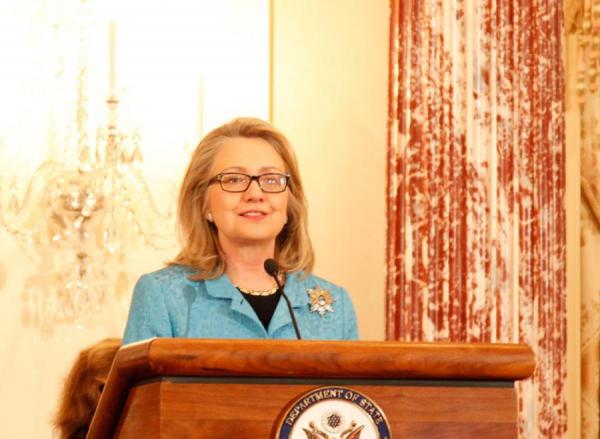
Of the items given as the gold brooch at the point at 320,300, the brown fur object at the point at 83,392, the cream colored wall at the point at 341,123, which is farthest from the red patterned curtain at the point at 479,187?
the brown fur object at the point at 83,392

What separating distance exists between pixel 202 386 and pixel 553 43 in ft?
9.35

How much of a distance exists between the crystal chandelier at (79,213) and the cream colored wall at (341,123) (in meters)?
0.76

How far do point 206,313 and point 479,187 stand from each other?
164cm

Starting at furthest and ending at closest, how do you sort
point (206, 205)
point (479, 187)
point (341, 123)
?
point (341, 123)
point (479, 187)
point (206, 205)

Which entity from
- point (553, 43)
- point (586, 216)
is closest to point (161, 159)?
point (553, 43)

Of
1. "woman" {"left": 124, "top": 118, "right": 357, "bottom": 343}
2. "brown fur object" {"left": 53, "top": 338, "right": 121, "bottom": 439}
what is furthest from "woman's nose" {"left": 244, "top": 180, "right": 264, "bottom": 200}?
"brown fur object" {"left": 53, "top": 338, "right": 121, "bottom": 439}

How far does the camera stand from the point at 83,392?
2.82 metres

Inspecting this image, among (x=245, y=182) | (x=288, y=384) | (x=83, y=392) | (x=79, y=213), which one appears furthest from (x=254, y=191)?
(x=79, y=213)

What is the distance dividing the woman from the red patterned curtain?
1.12m

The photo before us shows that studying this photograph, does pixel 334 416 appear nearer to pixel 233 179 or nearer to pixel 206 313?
pixel 206 313

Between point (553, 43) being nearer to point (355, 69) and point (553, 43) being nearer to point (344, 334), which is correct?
point (355, 69)

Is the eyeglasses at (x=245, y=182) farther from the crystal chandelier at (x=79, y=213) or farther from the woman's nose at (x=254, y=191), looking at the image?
the crystal chandelier at (x=79, y=213)

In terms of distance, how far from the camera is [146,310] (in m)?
2.63

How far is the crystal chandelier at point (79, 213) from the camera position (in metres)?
4.23
